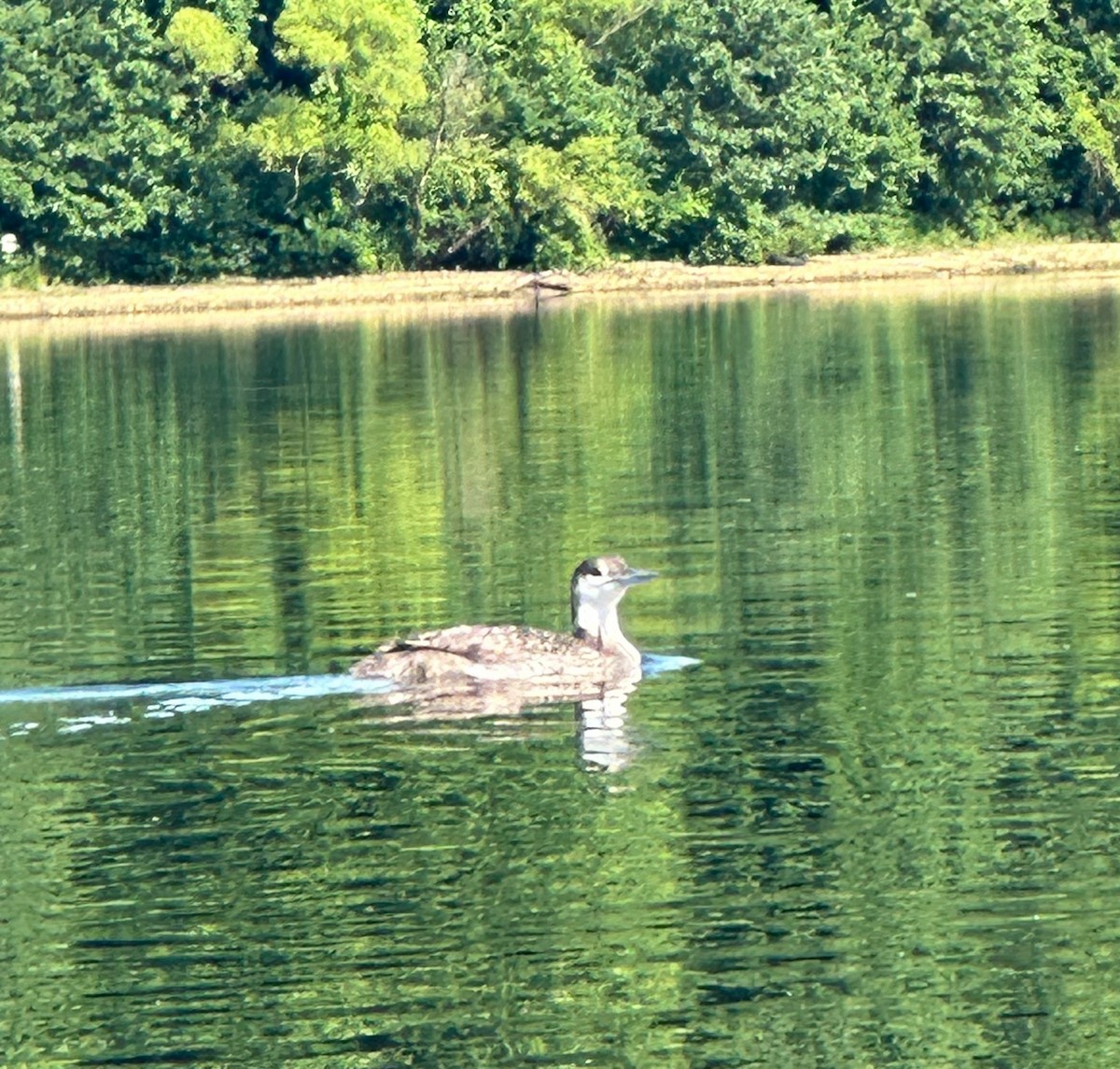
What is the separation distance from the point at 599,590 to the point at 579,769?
3105 mm

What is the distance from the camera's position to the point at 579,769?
1564 centimetres

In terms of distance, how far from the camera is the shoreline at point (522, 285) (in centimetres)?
6944

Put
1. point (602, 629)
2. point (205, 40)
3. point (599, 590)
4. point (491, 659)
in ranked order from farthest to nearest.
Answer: point (205, 40)
point (599, 590)
point (602, 629)
point (491, 659)

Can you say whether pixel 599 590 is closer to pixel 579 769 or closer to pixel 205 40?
pixel 579 769

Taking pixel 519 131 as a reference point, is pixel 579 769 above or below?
below

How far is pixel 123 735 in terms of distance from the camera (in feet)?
55.5

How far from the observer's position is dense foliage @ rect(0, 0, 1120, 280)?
6981cm

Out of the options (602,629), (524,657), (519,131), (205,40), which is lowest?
(524,657)

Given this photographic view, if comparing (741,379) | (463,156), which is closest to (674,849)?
(741,379)

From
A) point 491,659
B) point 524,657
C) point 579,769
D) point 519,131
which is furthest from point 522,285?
point 579,769

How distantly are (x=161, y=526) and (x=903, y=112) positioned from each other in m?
52.3

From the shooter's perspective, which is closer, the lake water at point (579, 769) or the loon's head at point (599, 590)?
the lake water at point (579, 769)

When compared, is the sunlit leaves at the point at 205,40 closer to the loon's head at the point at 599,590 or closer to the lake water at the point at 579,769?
the lake water at the point at 579,769

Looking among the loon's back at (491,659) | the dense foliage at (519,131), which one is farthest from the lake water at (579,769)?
the dense foliage at (519,131)
